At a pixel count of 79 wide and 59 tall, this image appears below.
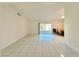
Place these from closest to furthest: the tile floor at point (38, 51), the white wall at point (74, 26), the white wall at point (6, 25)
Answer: the tile floor at point (38, 51)
the white wall at point (74, 26)
the white wall at point (6, 25)

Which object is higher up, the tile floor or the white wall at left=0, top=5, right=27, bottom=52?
the white wall at left=0, top=5, right=27, bottom=52

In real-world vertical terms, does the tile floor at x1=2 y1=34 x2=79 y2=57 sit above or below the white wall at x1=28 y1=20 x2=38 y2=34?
below

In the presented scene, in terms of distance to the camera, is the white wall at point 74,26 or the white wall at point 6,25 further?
the white wall at point 6,25

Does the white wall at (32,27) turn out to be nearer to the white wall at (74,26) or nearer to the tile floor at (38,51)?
the tile floor at (38,51)

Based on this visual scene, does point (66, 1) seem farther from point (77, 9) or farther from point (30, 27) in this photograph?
point (30, 27)

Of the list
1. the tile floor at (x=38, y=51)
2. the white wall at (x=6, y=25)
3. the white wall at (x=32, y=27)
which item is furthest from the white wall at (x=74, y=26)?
the white wall at (x=32, y=27)

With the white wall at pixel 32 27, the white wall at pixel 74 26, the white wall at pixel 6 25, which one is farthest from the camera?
the white wall at pixel 32 27

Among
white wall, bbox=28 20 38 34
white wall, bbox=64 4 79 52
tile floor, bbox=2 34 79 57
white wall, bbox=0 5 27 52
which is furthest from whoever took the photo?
white wall, bbox=28 20 38 34

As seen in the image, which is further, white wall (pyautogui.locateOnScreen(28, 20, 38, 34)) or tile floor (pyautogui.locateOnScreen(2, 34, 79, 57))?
white wall (pyautogui.locateOnScreen(28, 20, 38, 34))

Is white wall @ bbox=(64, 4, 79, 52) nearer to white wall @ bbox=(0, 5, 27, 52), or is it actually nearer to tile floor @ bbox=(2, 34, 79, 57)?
tile floor @ bbox=(2, 34, 79, 57)

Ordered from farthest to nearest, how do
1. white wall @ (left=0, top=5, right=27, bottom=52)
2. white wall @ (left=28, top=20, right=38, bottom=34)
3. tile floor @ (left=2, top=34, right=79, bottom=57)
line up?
white wall @ (left=28, top=20, right=38, bottom=34), white wall @ (left=0, top=5, right=27, bottom=52), tile floor @ (left=2, top=34, right=79, bottom=57)

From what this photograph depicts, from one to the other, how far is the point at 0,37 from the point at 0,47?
1.46 feet

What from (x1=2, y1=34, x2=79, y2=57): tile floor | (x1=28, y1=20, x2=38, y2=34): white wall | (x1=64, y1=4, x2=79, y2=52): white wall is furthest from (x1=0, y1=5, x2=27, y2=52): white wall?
(x1=28, y1=20, x2=38, y2=34): white wall

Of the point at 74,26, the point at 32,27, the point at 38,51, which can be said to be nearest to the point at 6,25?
the point at 38,51
